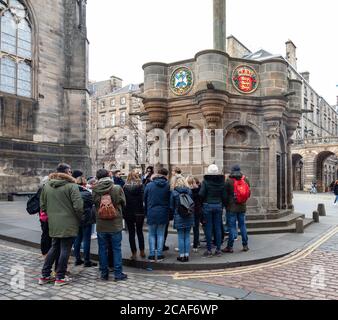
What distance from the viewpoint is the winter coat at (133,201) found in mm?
6622

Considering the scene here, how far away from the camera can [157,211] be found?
652 cm

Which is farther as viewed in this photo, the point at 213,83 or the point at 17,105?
the point at 17,105

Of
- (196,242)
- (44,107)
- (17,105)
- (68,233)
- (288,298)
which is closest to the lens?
(288,298)

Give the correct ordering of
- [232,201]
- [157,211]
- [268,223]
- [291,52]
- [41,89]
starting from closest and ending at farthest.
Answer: [157,211]
[232,201]
[268,223]
[41,89]
[291,52]

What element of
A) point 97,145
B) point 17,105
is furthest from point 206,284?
point 97,145

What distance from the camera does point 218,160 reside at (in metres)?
9.88

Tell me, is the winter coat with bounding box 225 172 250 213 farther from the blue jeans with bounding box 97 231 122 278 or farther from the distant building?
the distant building

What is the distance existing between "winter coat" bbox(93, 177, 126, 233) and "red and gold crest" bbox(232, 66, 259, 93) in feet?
19.8

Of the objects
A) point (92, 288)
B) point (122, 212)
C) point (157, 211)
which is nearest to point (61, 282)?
point (92, 288)

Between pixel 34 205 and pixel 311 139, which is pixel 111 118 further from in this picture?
Answer: pixel 34 205

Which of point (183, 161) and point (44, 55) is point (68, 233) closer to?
point (183, 161)

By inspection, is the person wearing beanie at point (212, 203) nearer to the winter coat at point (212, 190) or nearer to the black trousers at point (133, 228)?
the winter coat at point (212, 190)

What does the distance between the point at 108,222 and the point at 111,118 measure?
61.0 meters

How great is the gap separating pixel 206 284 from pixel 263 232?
438 centimetres
